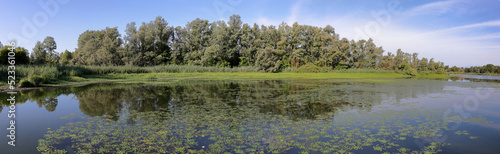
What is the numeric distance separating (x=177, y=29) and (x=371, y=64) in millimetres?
49430

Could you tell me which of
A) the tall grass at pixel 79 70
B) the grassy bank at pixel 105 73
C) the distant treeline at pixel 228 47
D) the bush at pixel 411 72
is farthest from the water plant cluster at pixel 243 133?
the bush at pixel 411 72

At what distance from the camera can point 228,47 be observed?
185 feet

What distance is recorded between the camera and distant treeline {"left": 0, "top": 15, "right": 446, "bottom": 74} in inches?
2090

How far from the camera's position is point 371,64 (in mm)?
64188

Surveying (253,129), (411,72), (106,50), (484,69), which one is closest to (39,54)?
(106,50)

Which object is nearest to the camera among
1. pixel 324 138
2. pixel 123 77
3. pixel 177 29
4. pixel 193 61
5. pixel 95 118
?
pixel 324 138

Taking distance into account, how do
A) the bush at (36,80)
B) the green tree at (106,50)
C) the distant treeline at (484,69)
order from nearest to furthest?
the bush at (36,80), the green tree at (106,50), the distant treeline at (484,69)

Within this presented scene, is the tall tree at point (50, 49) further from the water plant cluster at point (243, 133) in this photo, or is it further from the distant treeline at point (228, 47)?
the water plant cluster at point (243, 133)

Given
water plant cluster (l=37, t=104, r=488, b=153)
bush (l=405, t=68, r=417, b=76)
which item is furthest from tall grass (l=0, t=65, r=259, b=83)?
bush (l=405, t=68, r=417, b=76)

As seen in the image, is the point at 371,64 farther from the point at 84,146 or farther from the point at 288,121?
the point at 84,146

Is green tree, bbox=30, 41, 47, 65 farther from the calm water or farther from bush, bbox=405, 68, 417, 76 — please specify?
bush, bbox=405, 68, 417, 76

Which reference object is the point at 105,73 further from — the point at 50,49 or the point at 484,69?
the point at 484,69

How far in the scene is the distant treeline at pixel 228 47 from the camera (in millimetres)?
53094

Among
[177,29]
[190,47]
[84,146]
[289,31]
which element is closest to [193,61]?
[190,47]
